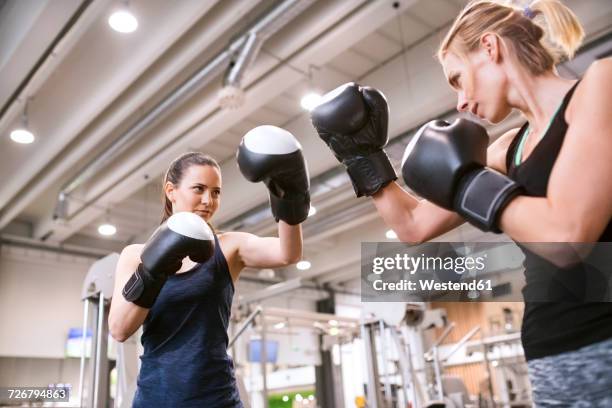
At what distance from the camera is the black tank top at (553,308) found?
0.82 m

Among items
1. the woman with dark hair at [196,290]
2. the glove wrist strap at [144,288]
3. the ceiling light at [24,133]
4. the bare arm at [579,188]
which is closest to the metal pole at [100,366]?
the woman with dark hair at [196,290]

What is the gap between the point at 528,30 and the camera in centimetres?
104

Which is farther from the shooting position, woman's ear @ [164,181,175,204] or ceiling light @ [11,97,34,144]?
ceiling light @ [11,97,34,144]

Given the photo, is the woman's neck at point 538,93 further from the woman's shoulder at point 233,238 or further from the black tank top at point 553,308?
the woman's shoulder at point 233,238

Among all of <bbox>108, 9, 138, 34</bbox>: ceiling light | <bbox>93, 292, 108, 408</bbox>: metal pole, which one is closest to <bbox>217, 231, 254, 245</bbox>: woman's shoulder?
<bbox>93, 292, 108, 408</bbox>: metal pole

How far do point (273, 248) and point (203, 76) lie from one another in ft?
11.9

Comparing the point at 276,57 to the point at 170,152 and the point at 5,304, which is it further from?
the point at 5,304

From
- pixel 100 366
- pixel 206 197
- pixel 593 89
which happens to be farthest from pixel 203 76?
pixel 593 89

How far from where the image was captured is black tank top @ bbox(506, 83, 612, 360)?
823 millimetres

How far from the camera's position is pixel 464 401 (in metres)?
6.28

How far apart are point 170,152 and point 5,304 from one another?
4084 mm

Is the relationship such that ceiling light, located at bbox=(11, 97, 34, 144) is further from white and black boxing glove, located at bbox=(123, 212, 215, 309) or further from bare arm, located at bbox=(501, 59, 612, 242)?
bare arm, located at bbox=(501, 59, 612, 242)

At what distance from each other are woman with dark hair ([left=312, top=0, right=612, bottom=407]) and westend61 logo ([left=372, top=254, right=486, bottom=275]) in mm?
90

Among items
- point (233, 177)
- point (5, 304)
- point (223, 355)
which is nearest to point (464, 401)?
point (233, 177)
